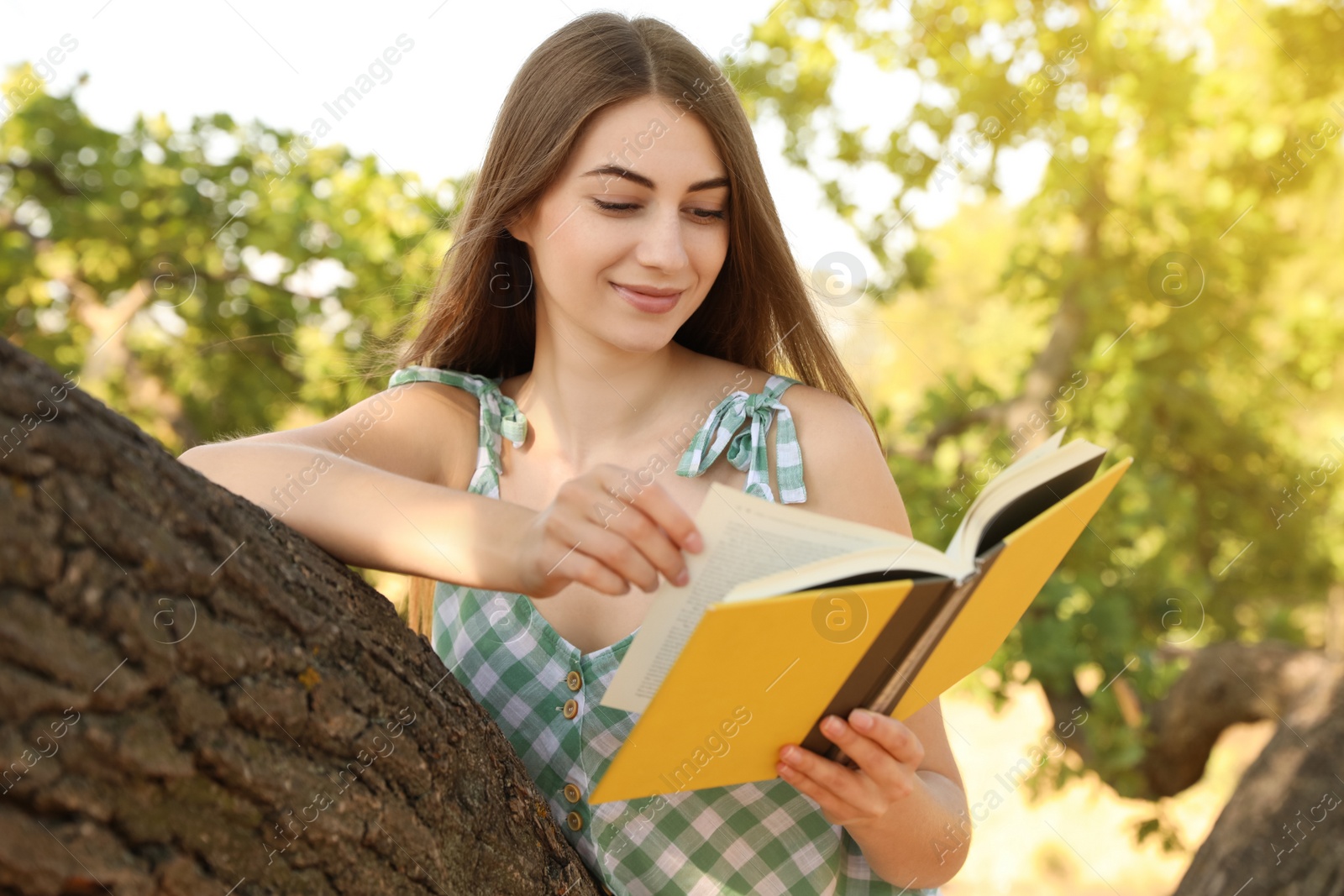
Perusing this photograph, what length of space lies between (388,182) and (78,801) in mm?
3009

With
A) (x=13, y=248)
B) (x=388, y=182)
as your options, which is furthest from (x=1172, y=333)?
(x=13, y=248)

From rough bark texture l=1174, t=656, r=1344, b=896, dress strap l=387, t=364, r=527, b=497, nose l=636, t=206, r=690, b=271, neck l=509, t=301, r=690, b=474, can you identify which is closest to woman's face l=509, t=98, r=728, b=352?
nose l=636, t=206, r=690, b=271


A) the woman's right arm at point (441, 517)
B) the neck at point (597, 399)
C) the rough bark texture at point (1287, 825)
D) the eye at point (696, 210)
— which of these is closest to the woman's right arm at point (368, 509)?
the woman's right arm at point (441, 517)

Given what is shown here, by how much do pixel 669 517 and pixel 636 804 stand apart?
0.72 meters

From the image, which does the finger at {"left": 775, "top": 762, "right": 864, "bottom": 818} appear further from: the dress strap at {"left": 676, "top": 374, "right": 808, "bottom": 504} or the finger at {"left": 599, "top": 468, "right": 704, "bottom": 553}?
the dress strap at {"left": 676, "top": 374, "right": 808, "bottom": 504}

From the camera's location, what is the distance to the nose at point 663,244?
5.58ft

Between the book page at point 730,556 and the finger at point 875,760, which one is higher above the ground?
the book page at point 730,556

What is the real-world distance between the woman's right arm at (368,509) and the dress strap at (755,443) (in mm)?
521

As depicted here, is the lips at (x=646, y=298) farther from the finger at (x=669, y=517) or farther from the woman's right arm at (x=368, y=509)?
the finger at (x=669, y=517)

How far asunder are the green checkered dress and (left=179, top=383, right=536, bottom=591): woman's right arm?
40cm

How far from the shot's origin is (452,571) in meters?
1.24

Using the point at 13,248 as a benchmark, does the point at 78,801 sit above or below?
above

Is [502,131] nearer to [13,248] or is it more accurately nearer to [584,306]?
[584,306]

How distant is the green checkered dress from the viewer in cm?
161
